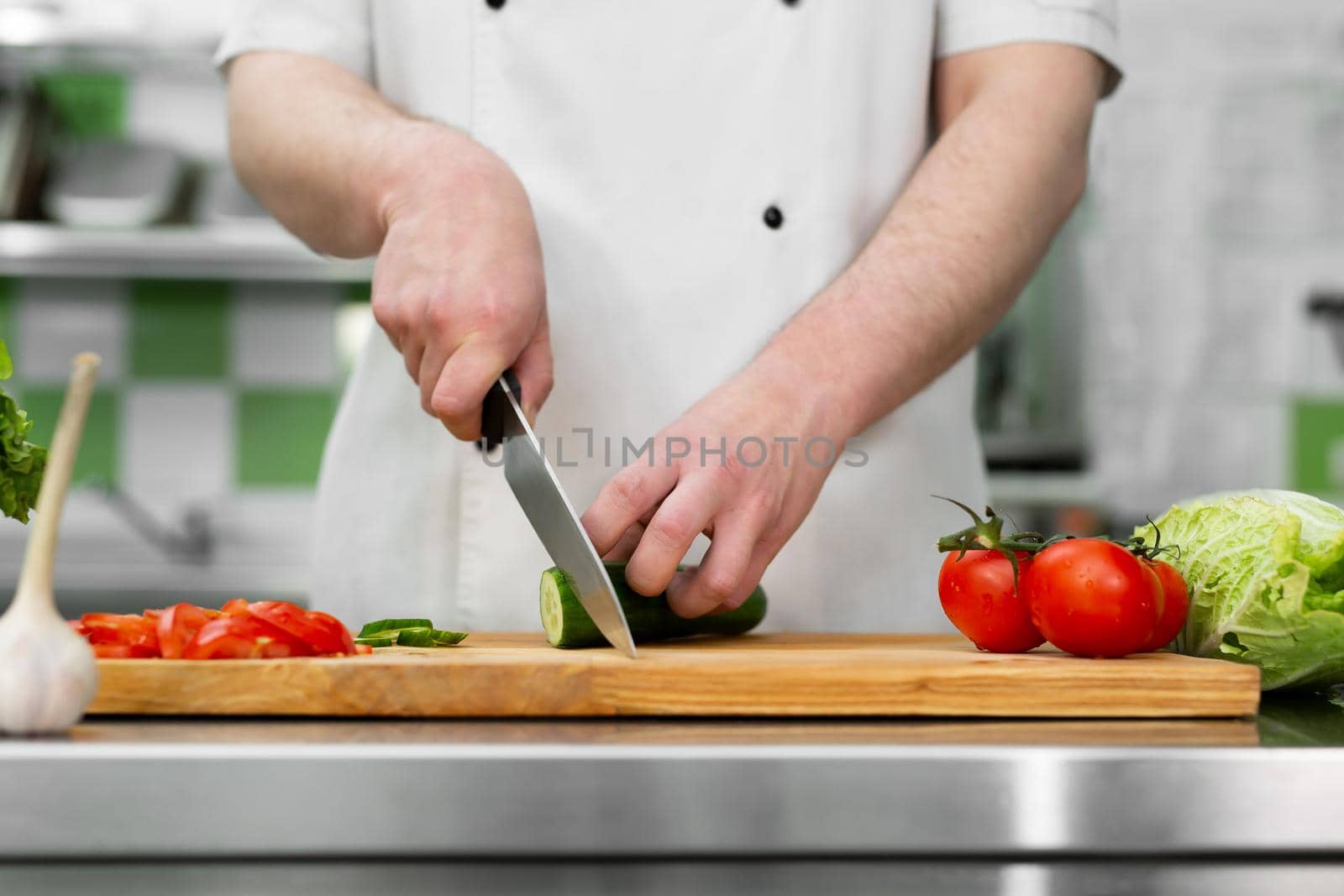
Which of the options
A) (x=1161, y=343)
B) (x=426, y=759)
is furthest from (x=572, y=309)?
(x=1161, y=343)

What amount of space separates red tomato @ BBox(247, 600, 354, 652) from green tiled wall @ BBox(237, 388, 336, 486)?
2573mm

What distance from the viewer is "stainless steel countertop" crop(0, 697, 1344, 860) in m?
0.67

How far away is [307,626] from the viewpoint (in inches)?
36.5

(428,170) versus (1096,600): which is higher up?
(428,170)

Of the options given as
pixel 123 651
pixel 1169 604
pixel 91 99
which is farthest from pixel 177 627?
pixel 91 99

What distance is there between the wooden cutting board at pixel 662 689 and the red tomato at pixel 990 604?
0.16m

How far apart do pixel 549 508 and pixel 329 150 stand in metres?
0.52

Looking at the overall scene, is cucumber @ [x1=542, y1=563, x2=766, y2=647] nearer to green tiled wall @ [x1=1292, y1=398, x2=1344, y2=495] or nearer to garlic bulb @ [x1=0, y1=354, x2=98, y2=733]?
garlic bulb @ [x1=0, y1=354, x2=98, y2=733]

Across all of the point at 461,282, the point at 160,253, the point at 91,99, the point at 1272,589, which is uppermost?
the point at 91,99

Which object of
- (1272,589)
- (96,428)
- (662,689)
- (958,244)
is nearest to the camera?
(662,689)

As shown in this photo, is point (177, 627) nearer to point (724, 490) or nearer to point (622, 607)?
point (622, 607)

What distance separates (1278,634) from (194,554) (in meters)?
2.82

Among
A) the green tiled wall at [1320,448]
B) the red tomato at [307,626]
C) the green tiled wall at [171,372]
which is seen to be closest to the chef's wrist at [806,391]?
the red tomato at [307,626]

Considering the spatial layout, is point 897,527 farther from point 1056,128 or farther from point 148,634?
point 148,634
